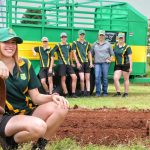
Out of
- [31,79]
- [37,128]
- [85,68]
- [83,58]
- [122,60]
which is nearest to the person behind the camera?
[37,128]

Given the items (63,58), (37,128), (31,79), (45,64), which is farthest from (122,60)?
(37,128)

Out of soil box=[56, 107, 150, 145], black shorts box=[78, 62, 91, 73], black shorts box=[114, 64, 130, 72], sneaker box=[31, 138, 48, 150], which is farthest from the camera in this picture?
black shorts box=[114, 64, 130, 72]

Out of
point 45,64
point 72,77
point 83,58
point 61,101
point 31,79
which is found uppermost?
point 31,79

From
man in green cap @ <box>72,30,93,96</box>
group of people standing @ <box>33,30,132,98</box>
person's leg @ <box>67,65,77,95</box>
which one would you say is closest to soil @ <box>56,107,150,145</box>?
group of people standing @ <box>33,30,132,98</box>

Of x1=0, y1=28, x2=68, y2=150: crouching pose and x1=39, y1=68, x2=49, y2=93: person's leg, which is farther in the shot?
x1=39, y1=68, x2=49, y2=93: person's leg

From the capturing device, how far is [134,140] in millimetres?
7043

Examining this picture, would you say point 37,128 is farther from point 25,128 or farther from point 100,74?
point 100,74

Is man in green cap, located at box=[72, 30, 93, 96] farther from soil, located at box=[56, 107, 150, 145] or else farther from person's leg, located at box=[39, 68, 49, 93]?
soil, located at box=[56, 107, 150, 145]

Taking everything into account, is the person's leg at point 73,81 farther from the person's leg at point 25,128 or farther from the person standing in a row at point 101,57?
the person's leg at point 25,128

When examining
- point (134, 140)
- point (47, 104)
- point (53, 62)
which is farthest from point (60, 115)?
point (53, 62)

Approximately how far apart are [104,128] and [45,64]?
7.07 meters

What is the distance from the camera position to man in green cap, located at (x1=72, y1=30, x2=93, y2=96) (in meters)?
15.6

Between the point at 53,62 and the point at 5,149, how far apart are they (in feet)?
31.8

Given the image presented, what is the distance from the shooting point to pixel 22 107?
5684 millimetres
